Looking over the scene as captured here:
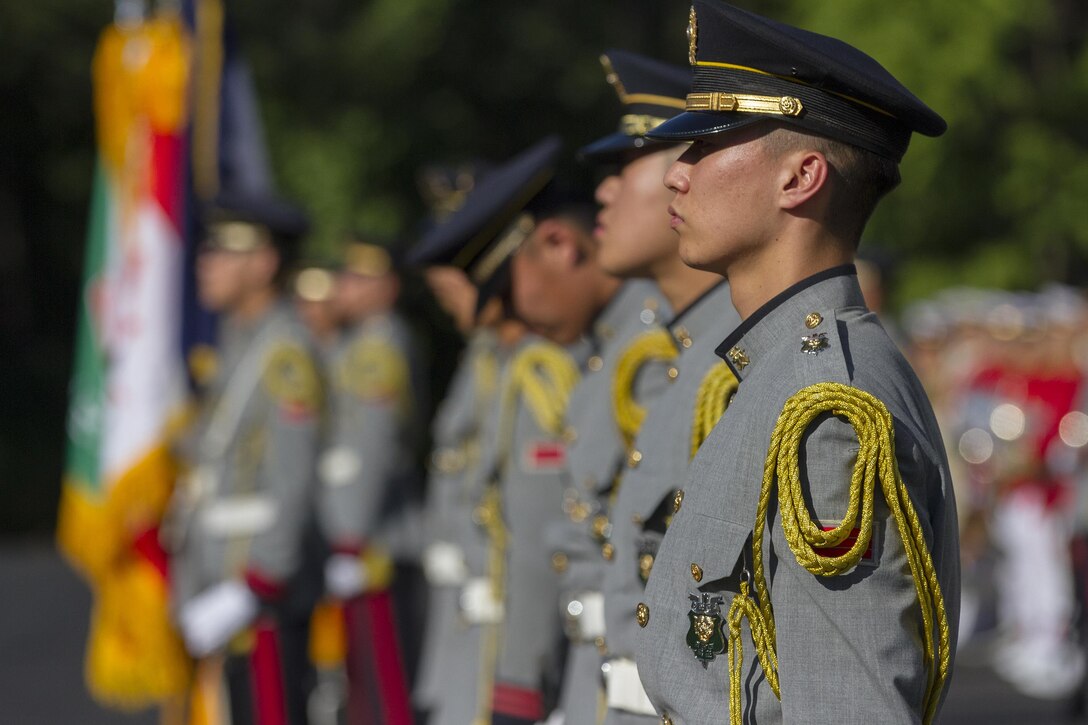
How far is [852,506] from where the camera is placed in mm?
2129

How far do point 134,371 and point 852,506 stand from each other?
635 cm

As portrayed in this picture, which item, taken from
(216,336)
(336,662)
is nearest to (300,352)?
(216,336)

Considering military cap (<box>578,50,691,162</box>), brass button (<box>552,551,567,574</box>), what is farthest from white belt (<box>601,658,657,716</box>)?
military cap (<box>578,50,691,162</box>)

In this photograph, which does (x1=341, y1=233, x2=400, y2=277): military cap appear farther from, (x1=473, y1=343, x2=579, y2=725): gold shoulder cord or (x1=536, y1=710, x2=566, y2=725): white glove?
(x1=536, y1=710, x2=566, y2=725): white glove

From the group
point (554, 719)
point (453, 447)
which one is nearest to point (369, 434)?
point (453, 447)

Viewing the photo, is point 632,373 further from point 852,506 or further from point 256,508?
point 256,508

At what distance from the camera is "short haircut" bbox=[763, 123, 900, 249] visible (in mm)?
2404

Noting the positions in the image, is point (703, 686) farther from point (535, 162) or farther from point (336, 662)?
point (336, 662)

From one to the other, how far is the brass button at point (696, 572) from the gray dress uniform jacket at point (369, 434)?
221 inches

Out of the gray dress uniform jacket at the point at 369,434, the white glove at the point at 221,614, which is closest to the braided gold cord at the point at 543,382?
the white glove at the point at 221,614

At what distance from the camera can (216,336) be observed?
8.30 metres

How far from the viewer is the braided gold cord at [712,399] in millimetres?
2859

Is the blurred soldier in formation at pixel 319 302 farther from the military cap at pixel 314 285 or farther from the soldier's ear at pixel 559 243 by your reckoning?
the soldier's ear at pixel 559 243

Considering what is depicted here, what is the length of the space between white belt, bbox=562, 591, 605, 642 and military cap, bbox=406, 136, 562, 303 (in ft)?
3.38
